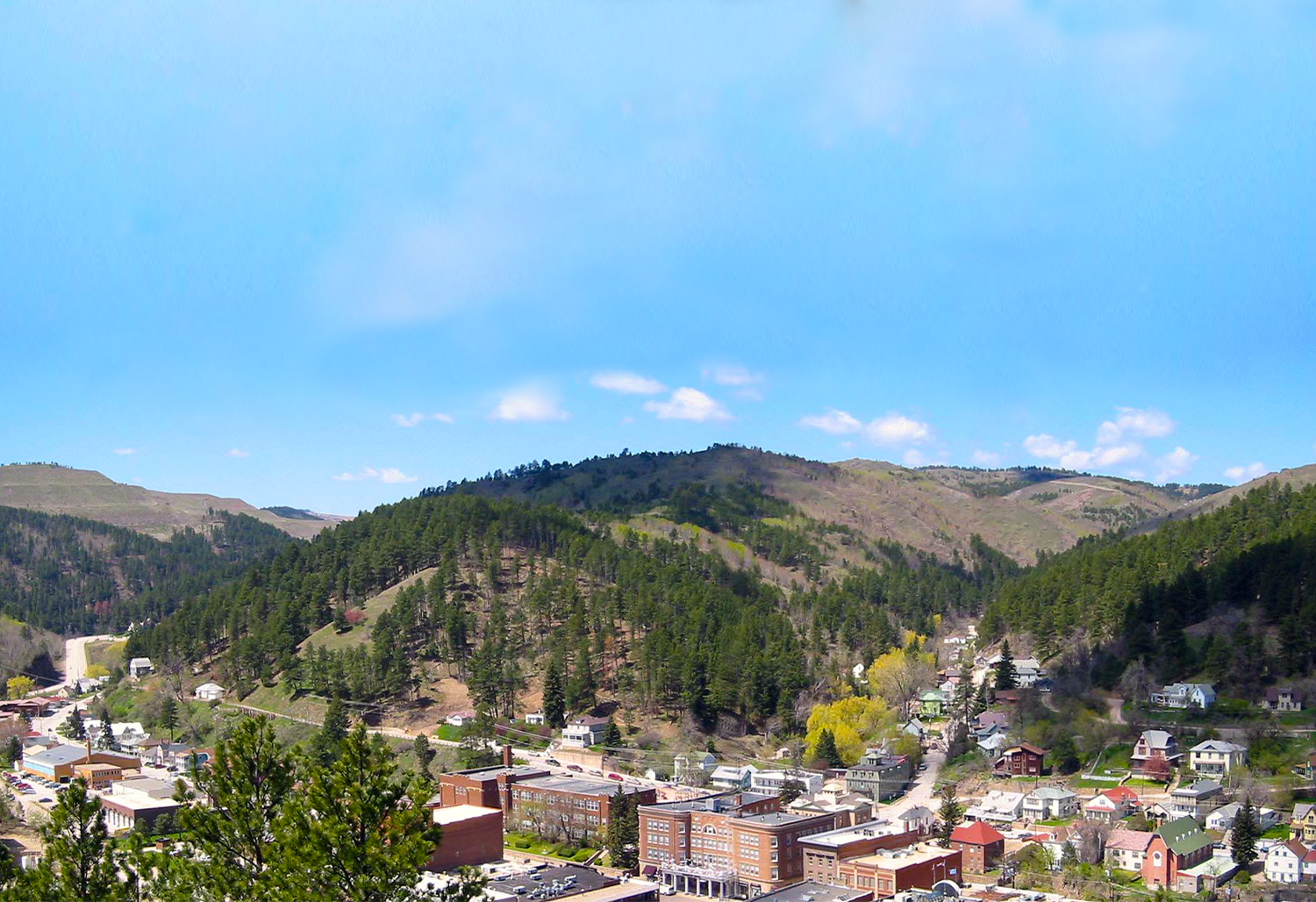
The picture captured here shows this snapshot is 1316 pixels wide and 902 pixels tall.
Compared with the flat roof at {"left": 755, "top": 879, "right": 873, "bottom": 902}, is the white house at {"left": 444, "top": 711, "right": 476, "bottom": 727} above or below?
above

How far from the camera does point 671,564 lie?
4670 inches

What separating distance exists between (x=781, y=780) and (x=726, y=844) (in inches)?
585

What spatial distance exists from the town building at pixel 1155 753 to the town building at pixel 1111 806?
11.5ft

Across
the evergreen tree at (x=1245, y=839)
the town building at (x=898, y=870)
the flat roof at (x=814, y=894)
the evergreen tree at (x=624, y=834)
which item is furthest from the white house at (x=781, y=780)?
the evergreen tree at (x=1245, y=839)

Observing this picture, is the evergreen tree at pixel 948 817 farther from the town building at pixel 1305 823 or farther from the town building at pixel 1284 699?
the town building at pixel 1284 699

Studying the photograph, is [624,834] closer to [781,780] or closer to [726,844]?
[726,844]

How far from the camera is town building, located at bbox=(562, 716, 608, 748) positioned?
82438 mm

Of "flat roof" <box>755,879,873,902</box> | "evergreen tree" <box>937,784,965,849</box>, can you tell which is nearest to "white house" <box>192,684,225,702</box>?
"flat roof" <box>755,879,873,902</box>

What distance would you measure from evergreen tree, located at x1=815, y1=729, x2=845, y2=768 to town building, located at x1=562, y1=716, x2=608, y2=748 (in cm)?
1588

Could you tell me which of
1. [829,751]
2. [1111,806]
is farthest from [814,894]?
[829,751]

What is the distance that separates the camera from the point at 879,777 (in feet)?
227

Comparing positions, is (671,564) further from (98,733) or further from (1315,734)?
(1315,734)

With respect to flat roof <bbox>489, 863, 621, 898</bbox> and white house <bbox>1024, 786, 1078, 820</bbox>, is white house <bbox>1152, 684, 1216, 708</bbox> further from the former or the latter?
flat roof <bbox>489, 863, 621, 898</bbox>

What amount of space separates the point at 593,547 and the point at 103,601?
104 meters
